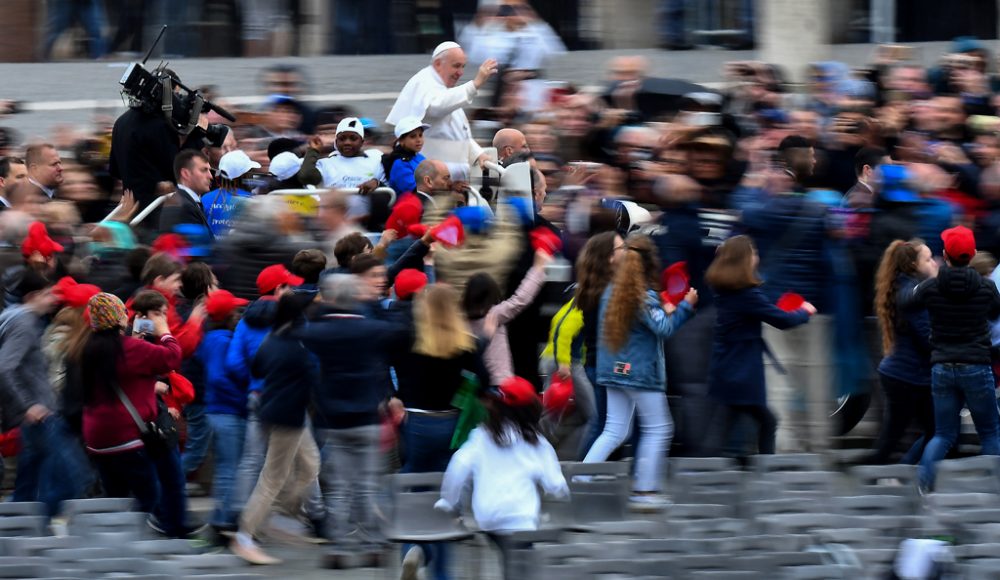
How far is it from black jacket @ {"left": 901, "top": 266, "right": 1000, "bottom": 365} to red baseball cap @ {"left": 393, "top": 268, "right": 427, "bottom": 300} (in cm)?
281

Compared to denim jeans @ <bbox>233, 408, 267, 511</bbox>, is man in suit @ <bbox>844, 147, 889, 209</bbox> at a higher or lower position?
higher

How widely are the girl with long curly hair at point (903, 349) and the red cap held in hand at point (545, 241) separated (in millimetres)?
1888

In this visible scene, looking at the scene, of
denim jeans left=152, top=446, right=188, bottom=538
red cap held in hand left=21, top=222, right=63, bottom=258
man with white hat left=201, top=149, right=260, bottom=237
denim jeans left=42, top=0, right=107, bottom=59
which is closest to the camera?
denim jeans left=152, top=446, right=188, bottom=538

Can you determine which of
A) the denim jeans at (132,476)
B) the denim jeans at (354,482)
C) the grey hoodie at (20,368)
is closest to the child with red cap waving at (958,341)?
the denim jeans at (354,482)

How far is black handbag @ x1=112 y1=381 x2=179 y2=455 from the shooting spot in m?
9.57

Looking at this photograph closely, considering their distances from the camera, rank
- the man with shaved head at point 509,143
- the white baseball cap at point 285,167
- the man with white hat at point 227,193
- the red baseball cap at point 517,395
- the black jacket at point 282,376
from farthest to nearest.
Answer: the man with shaved head at point 509,143
the white baseball cap at point 285,167
the man with white hat at point 227,193
the black jacket at point 282,376
the red baseball cap at point 517,395

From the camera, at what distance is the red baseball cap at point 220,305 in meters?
10.1

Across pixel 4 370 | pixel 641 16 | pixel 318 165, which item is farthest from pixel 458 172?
pixel 641 16

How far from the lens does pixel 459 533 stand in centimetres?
854

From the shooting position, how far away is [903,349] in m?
10.8

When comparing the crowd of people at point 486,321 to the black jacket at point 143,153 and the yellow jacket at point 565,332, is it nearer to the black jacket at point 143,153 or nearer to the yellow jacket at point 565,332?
the yellow jacket at point 565,332

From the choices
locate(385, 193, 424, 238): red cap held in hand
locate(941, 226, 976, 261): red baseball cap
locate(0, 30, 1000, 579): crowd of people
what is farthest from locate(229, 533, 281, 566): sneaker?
locate(941, 226, 976, 261): red baseball cap

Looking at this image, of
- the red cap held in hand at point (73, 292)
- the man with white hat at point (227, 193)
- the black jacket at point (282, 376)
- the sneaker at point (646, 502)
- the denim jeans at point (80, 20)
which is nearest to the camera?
the sneaker at point (646, 502)

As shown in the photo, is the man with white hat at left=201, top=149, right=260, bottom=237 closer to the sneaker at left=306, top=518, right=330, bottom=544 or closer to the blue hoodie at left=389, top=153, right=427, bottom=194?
the blue hoodie at left=389, top=153, right=427, bottom=194
